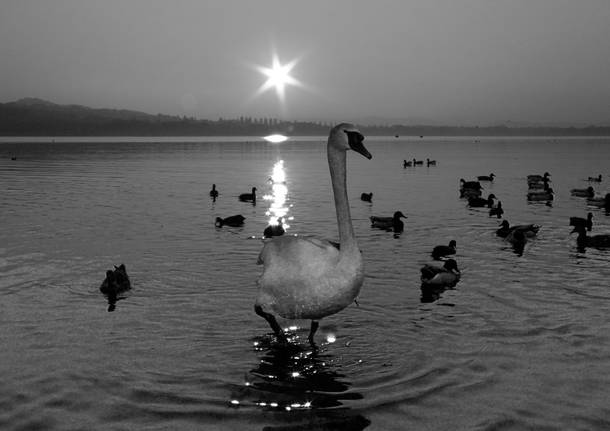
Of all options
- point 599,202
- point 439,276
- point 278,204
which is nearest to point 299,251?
point 439,276

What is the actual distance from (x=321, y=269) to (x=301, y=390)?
71.0 inches

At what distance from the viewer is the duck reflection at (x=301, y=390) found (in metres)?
7.49

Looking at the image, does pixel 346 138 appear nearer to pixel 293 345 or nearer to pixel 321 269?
pixel 321 269

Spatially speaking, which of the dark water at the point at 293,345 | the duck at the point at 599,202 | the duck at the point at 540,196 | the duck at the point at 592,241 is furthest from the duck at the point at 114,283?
the duck at the point at 540,196

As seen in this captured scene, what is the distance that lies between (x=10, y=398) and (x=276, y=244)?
4.37 meters

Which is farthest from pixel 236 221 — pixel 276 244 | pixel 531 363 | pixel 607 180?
pixel 607 180

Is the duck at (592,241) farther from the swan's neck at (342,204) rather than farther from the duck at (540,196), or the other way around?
the duck at (540,196)

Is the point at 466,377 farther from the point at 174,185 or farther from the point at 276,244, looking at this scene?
the point at 174,185

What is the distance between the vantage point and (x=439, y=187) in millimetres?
46531

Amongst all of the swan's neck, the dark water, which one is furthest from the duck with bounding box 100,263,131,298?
the swan's neck

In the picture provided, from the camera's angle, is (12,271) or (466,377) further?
(12,271)

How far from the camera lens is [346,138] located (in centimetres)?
924

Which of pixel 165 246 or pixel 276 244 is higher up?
pixel 276 244

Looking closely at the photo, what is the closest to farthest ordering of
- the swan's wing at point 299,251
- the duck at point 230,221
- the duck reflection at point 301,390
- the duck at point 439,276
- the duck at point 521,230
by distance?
the duck reflection at point 301,390 → the swan's wing at point 299,251 → the duck at point 439,276 → the duck at point 521,230 → the duck at point 230,221
